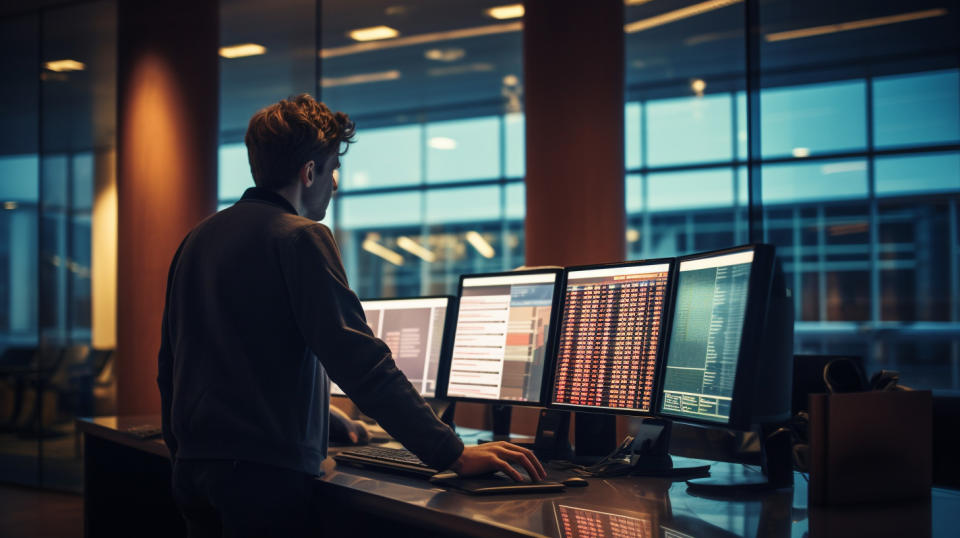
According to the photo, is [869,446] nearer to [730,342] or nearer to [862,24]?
[730,342]

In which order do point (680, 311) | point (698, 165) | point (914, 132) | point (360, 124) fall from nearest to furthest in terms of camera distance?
point (680, 311), point (914, 132), point (698, 165), point (360, 124)

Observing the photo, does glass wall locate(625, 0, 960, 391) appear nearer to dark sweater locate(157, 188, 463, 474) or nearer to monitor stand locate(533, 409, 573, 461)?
monitor stand locate(533, 409, 573, 461)

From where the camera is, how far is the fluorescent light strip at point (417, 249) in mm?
9734

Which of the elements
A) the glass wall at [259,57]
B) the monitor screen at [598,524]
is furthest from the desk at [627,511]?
the glass wall at [259,57]

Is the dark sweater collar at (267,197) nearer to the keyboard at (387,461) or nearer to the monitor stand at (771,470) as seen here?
the keyboard at (387,461)

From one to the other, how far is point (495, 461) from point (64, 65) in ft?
19.4

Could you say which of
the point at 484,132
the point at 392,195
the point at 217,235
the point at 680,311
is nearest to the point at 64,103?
the point at 392,195

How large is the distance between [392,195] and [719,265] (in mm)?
7607

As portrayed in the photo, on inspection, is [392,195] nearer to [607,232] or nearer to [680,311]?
[607,232]

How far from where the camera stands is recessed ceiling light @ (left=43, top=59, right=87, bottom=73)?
20.0 ft

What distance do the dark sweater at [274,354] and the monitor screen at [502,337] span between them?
0.58 metres

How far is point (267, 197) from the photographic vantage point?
162 cm

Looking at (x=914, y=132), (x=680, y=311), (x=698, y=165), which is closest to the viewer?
(x=680, y=311)

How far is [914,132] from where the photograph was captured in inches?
289
